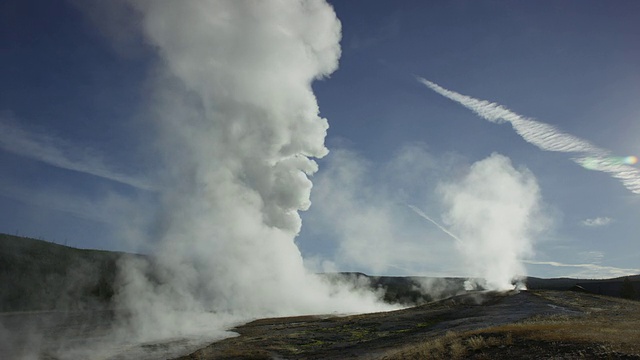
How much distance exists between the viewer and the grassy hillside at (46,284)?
302ft

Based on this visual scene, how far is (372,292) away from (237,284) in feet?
148

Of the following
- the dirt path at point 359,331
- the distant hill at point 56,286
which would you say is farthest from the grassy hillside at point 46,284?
the dirt path at point 359,331

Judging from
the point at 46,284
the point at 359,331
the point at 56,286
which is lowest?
the point at 359,331

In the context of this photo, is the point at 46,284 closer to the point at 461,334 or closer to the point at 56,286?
the point at 56,286

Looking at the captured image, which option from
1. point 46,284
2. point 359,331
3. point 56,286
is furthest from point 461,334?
point 46,284

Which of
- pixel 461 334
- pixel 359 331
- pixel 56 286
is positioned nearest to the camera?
pixel 461 334

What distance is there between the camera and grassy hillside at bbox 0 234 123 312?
91938 mm

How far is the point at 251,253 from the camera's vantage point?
8456 centimetres

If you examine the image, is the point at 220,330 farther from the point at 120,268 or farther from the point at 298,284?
the point at 120,268

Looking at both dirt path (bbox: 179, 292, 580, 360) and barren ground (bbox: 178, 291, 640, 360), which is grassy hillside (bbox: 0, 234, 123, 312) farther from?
barren ground (bbox: 178, 291, 640, 360)

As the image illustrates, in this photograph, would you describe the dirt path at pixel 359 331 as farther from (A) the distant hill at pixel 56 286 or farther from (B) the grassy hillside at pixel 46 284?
(B) the grassy hillside at pixel 46 284

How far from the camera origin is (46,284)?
108 metres

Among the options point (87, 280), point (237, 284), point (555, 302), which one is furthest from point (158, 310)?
point (87, 280)

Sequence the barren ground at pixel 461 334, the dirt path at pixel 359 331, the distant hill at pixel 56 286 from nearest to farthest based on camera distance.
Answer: the barren ground at pixel 461 334 < the dirt path at pixel 359 331 < the distant hill at pixel 56 286
